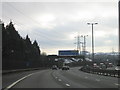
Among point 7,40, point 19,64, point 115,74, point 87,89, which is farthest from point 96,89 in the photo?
point 7,40

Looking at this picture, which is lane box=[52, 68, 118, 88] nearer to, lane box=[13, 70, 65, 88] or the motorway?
the motorway

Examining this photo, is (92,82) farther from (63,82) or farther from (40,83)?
(40,83)

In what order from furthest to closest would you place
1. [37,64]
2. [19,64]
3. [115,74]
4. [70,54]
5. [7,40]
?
[70,54] → [37,64] → [7,40] → [19,64] → [115,74]

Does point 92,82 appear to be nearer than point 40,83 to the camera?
No

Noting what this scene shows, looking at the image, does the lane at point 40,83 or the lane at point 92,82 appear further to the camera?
the lane at point 92,82

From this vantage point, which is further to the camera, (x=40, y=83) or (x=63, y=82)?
(x=63, y=82)

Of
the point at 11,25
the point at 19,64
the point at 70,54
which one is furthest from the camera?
the point at 70,54

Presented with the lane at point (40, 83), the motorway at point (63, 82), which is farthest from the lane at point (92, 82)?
the lane at point (40, 83)

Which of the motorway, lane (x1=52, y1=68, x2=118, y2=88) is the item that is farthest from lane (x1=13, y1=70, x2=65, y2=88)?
lane (x1=52, y1=68, x2=118, y2=88)

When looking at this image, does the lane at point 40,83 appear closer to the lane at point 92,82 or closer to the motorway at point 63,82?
the motorway at point 63,82

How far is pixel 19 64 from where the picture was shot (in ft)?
274

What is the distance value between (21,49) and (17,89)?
88.5 meters

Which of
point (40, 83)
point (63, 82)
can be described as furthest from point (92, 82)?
point (40, 83)

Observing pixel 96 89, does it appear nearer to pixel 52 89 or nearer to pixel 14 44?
pixel 52 89
